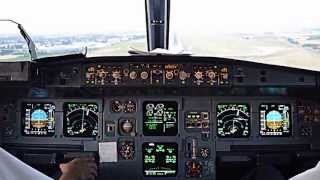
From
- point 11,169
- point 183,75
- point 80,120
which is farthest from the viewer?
point 80,120

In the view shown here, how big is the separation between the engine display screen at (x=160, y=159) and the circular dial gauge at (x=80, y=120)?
44 centimetres

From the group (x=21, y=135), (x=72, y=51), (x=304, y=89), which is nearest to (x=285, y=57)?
(x=304, y=89)

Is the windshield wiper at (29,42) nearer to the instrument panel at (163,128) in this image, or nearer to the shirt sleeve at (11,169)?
the instrument panel at (163,128)

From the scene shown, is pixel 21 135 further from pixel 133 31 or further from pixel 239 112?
pixel 239 112

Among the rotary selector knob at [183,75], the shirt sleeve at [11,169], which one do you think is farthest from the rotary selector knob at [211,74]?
the shirt sleeve at [11,169]

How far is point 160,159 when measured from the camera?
13.0 feet

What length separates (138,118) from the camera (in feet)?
13.0

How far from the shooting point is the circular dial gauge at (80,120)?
3.94 metres

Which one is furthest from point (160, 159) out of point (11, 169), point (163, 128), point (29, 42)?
point (11, 169)

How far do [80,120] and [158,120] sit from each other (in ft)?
2.01

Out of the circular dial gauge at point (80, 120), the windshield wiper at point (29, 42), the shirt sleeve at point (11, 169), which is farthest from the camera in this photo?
the circular dial gauge at point (80, 120)

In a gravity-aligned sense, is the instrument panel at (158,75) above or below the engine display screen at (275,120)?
above

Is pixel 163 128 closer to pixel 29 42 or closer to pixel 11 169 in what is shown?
pixel 29 42

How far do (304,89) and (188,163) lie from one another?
41.9 inches
